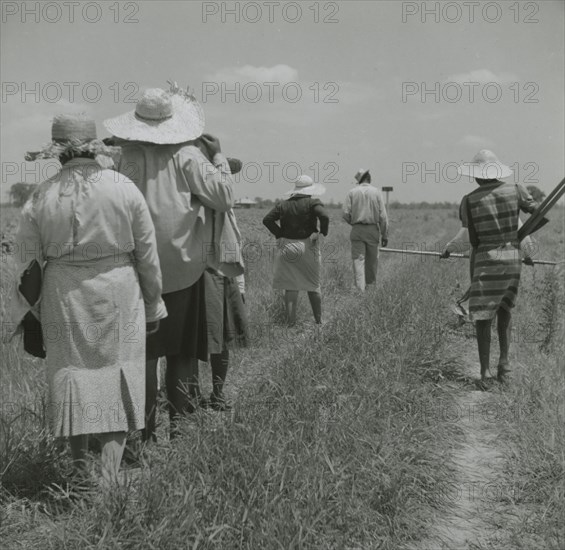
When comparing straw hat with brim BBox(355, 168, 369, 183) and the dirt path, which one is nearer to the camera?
the dirt path

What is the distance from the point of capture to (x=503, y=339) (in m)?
5.31

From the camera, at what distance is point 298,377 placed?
4266 mm

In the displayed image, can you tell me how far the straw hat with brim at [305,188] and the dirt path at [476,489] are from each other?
10.3 ft

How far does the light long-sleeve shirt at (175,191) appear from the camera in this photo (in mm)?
3668

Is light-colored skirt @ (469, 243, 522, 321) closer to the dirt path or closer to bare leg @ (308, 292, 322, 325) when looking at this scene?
the dirt path

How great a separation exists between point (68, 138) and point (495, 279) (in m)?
3.43

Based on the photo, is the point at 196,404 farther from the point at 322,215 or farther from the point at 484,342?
the point at 322,215

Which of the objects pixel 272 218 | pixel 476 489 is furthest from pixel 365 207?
pixel 476 489

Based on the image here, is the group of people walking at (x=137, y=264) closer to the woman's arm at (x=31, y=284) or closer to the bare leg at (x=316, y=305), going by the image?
the woman's arm at (x=31, y=284)

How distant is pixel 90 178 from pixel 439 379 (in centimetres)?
309

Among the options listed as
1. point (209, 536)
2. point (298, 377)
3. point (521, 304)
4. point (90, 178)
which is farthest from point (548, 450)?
point (521, 304)

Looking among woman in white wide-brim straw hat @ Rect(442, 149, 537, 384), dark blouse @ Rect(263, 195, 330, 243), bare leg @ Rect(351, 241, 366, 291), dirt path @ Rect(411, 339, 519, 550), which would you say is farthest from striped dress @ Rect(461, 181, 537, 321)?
bare leg @ Rect(351, 241, 366, 291)

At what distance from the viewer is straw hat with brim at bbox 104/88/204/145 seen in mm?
3611

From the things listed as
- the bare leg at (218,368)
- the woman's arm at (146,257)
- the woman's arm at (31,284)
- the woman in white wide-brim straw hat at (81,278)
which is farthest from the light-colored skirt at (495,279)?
the woman's arm at (31,284)
